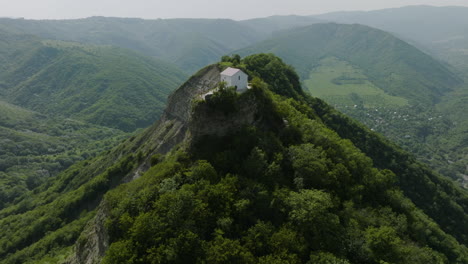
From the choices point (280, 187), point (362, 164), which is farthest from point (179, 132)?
point (362, 164)

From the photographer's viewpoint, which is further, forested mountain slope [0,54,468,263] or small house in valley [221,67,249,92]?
small house in valley [221,67,249,92]

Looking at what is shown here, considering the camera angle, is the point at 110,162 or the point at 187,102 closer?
the point at 187,102

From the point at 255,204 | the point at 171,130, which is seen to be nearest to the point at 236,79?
the point at 255,204

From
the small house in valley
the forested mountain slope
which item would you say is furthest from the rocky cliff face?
the small house in valley

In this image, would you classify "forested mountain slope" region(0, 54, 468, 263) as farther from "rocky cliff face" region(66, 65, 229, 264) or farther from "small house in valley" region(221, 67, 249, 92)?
"small house in valley" region(221, 67, 249, 92)

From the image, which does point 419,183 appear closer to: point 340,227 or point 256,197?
point 340,227

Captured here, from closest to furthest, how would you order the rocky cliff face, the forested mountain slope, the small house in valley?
the forested mountain slope → the rocky cliff face → the small house in valley

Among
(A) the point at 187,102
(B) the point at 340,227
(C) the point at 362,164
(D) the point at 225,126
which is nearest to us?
(B) the point at 340,227
